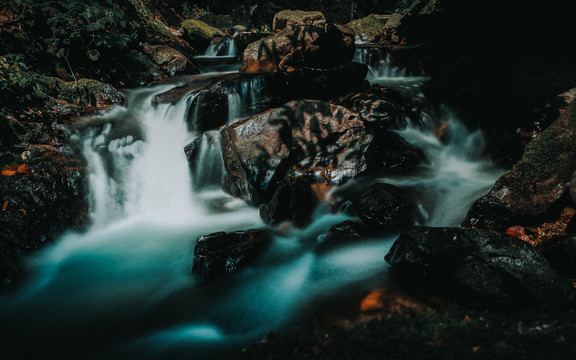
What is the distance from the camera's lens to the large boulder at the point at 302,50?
29.3ft

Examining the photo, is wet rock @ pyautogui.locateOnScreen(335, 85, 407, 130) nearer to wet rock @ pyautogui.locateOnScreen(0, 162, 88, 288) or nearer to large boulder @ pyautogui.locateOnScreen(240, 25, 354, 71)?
large boulder @ pyautogui.locateOnScreen(240, 25, 354, 71)

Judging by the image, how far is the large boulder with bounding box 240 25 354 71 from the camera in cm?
894

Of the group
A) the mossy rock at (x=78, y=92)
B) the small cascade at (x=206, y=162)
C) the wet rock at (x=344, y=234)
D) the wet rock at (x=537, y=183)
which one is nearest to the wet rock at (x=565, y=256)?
the wet rock at (x=537, y=183)

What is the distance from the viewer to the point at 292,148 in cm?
624

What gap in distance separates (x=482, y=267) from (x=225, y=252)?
10.6ft

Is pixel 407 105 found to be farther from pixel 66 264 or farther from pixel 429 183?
pixel 66 264

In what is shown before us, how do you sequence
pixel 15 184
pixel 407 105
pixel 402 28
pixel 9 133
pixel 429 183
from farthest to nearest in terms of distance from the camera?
pixel 402 28 → pixel 407 105 → pixel 429 183 → pixel 9 133 → pixel 15 184

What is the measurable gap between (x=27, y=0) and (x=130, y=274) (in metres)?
8.22

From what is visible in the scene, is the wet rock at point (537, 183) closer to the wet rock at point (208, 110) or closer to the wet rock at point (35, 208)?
the wet rock at point (208, 110)

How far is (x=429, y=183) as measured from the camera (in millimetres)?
6059

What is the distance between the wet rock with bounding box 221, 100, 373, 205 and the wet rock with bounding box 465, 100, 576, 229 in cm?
256

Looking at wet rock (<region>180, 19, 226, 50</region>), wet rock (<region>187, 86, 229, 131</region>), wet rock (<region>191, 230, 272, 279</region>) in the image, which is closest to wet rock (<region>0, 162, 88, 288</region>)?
wet rock (<region>191, 230, 272, 279</region>)

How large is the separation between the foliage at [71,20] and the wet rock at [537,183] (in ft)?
33.3

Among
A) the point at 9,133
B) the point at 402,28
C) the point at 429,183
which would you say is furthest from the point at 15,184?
the point at 402,28
